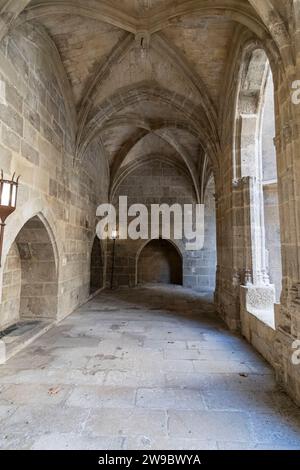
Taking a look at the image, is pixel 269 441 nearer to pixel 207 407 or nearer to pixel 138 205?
pixel 207 407

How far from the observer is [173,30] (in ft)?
12.7

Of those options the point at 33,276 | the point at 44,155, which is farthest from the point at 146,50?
the point at 33,276

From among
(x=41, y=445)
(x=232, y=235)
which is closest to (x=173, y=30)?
(x=232, y=235)

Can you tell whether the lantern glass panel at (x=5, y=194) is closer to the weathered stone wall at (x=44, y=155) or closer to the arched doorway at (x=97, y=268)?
the weathered stone wall at (x=44, y=155)

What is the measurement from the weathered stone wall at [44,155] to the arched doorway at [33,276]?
59 mm

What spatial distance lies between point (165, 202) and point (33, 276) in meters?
5.74

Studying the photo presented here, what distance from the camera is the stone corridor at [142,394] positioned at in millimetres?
1622

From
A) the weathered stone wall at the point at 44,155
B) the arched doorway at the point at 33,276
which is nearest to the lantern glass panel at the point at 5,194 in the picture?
the weathered stone wall at the point at 44,155

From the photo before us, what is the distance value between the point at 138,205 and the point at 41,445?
7735 millimetres

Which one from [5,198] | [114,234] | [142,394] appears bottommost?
[142,394]

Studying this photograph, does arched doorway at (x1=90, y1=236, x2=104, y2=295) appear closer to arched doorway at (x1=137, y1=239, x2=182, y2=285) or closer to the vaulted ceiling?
arched doorway at (x1=137, y1=239, x2=182, y2=285)

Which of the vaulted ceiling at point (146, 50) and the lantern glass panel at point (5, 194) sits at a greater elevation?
the vaulted ceiling at point (146, 50)

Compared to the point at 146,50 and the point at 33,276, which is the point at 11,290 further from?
the point at 146,50

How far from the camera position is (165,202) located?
898 cm
